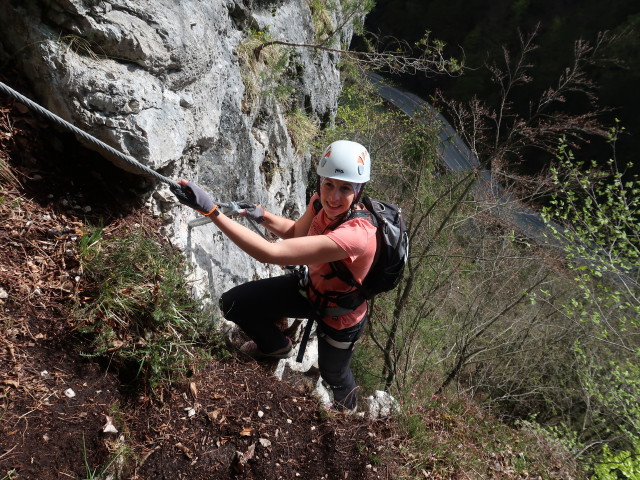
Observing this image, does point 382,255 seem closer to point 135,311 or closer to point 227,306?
point 227,306

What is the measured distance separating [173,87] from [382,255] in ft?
6.89

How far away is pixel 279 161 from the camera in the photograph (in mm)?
5988

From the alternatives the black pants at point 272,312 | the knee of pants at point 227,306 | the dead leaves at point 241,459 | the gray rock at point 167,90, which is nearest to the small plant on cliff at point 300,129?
the gray rock at point 167,90

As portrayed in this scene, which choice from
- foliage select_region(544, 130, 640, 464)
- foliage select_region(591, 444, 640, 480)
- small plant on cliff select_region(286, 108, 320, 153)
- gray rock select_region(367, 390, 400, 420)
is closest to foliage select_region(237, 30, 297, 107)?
small plant on cliff select_region(286, 108, 320, 153)

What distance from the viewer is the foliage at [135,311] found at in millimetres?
2525

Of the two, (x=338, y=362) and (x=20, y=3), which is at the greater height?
(x=20, y=3)

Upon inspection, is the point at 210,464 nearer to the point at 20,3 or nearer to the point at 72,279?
the point at 72,279

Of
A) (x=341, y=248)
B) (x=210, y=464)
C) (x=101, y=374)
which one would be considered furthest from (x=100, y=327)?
(x=341, y=248)

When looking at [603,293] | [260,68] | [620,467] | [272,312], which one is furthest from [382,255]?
[603,293]

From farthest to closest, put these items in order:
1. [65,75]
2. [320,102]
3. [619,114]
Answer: [619,114]
[320,102]
[65,75]

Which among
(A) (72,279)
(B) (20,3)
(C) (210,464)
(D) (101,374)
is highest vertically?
(B) (20,3)

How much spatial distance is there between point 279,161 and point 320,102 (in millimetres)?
3281

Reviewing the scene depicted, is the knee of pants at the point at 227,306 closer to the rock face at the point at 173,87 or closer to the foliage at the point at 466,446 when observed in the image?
the rock face at the point at 173,87

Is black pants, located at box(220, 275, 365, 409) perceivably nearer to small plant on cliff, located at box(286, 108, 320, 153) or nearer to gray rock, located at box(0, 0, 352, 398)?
gray rock, located at box(0, 0, 352, 398)
